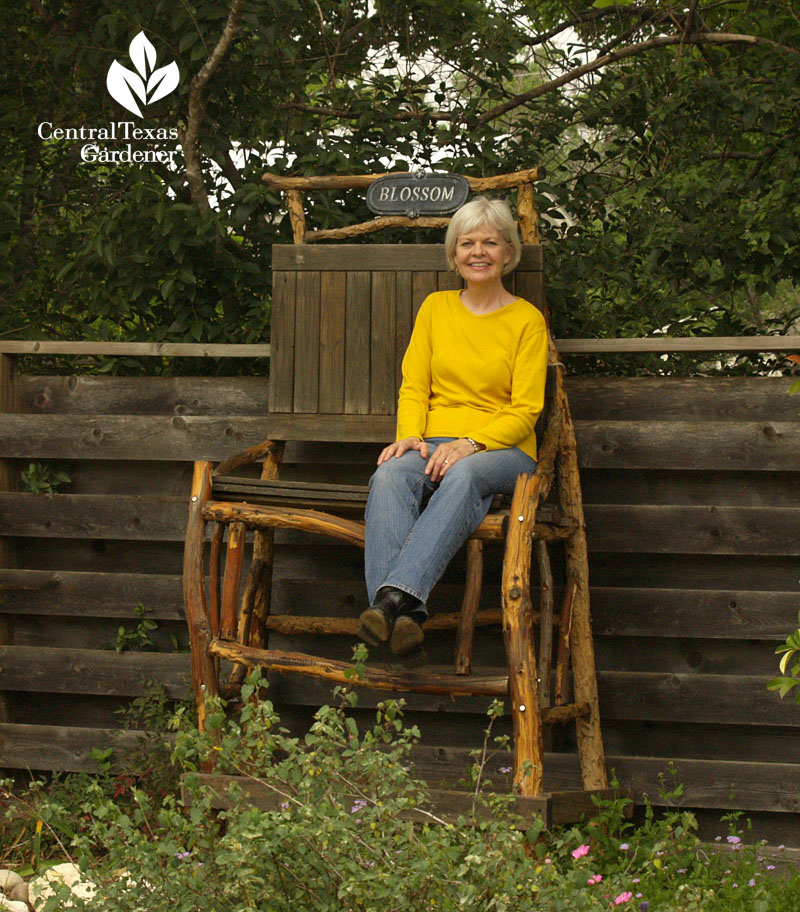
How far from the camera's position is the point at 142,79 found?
4.62 meters

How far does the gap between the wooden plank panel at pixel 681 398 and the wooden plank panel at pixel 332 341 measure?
0.79 m

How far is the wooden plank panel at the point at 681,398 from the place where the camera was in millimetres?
3932

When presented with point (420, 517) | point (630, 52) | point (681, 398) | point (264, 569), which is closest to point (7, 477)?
point (264, 569)

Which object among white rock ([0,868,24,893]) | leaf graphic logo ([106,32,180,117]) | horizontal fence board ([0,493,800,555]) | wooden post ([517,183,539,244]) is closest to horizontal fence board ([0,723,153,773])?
horizontal fence board ([0,493,800,555])

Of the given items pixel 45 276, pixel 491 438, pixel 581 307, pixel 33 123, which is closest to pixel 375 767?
pixel 491 438

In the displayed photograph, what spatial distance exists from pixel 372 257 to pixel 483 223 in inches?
18.8

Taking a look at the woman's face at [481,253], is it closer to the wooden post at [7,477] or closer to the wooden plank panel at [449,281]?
the wooden plank panel at [449,281]

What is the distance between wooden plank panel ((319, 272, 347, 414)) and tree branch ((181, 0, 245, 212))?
703 millimetres

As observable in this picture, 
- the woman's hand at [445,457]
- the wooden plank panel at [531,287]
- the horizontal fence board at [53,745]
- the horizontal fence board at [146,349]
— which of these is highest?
the wooden plank panel at [531,287]

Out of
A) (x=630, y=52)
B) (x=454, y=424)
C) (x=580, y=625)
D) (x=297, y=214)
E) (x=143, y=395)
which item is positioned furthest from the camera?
(x=630, y=52)

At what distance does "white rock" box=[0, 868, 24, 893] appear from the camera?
10.7ft

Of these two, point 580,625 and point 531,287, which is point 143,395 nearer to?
point 531,287

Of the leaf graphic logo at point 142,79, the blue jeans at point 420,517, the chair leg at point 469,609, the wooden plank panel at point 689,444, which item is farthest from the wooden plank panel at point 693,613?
the leaf graphic logo at point 142,79

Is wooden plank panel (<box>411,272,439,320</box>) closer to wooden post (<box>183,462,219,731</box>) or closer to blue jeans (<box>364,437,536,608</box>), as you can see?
blue jeans (<box>364,437,536,608</box>)
